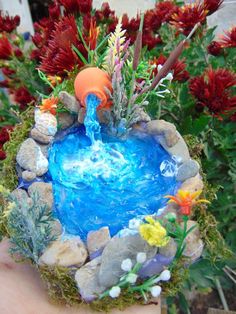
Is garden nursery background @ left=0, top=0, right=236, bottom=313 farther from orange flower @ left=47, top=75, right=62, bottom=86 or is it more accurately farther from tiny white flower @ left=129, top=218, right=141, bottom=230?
tiny white flower @ left=129, top=218, right=141, bottom=230

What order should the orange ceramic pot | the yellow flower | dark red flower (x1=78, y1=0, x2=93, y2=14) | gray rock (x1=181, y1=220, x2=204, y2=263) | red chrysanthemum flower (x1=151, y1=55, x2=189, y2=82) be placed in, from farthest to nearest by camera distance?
dark red flower (x1=78, y1=0, x2=93, y2=14)
red chrysanthemum flower (x1=151, y1=55, x2=189, y2=82)
the orange ceramic pot
gray rock (x1=181, y1=220, x2=204, y2=263)
the yellow flower

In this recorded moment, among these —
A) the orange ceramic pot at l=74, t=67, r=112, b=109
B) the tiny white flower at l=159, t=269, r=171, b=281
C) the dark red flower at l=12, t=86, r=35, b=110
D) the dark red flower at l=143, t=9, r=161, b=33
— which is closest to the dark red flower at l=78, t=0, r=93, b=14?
the dark red flower at l=143, t=9, r=161, b=33

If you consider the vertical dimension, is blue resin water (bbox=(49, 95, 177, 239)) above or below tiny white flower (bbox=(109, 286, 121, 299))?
above

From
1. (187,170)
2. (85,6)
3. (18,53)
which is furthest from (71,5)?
(187,170)

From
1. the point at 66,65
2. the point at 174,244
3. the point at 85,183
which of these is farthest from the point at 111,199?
the point at 66,65

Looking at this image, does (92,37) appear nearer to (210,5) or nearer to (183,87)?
(183,87)

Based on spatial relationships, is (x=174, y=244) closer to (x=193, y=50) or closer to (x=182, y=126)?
(x=182, y=126)
